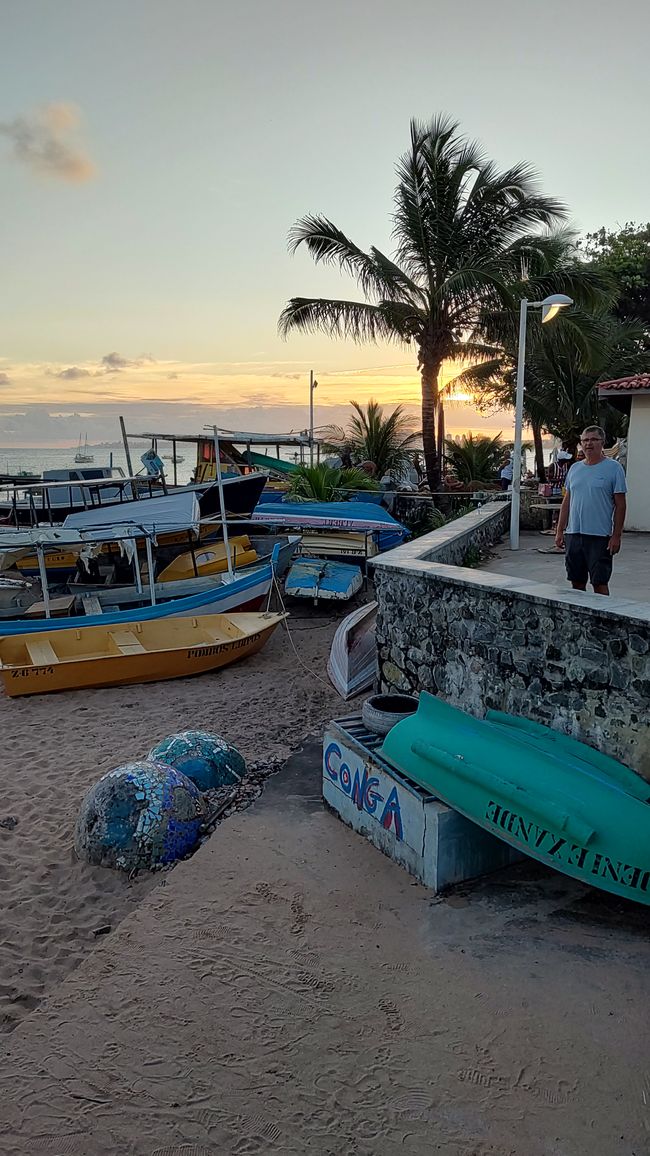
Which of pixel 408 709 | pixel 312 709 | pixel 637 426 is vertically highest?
pixel 637 426

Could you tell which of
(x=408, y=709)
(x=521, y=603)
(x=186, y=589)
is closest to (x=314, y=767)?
(x=408, y=709)

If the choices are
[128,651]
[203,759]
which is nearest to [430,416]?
[128,651]

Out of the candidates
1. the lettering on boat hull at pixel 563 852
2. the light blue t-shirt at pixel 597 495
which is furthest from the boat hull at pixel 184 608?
the lettering on boat hull at pixel 563 852

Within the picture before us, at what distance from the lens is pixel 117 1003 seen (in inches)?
143

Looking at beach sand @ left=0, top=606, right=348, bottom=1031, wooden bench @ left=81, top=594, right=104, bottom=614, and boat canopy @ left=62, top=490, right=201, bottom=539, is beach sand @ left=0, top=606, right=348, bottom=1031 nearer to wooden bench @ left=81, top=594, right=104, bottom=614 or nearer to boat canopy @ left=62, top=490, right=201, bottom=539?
boat canopy @ left=62, top=490, right=201, bottom=539

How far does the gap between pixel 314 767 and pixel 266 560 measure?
26.5 feet

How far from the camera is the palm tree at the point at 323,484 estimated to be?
16078 mm

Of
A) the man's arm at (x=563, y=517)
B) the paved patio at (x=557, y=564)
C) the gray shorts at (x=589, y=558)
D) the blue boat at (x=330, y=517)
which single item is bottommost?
the paved patio at (x=557, y=564)

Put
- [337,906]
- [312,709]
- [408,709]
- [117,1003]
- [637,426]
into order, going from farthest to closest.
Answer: [637,426]
[312,709]
[408,709]
[337,906]
[117,1003]

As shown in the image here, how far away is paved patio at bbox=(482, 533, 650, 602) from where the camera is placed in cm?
735

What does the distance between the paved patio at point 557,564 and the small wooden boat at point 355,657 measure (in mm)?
1700

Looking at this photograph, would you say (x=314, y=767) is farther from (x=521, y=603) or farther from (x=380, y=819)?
(x=521, y=603)

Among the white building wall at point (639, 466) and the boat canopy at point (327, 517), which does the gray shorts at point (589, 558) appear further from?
the boat canopy at point (327, 517)

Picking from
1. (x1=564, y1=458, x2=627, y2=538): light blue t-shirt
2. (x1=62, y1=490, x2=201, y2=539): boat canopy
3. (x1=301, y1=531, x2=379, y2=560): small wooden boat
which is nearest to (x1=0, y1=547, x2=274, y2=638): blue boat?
(x1=62, y1=490, x2=201, y2=539): boat canopy
